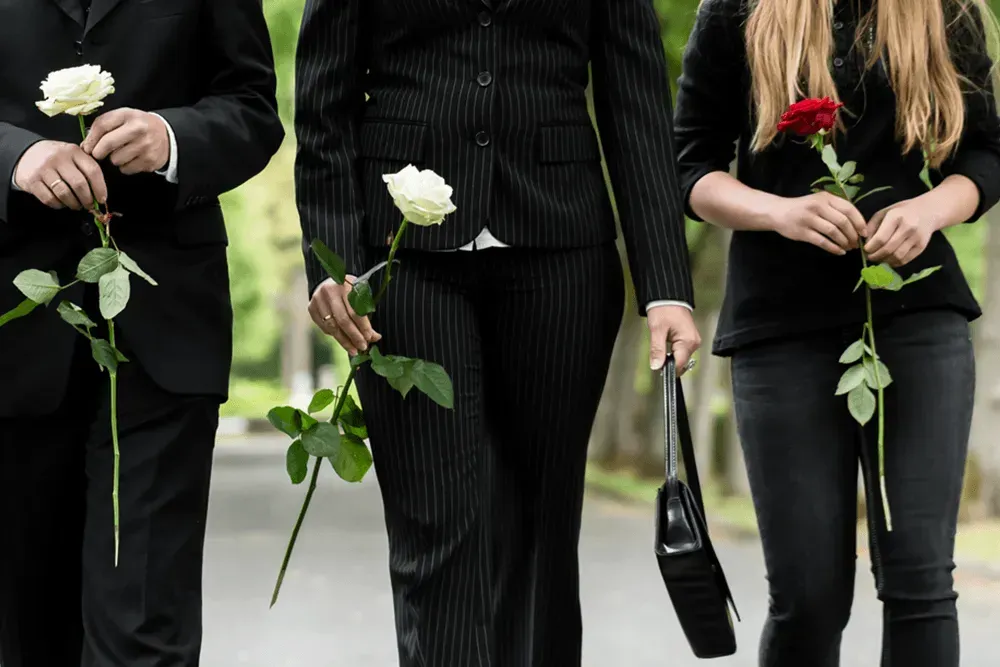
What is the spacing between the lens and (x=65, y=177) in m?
4.13

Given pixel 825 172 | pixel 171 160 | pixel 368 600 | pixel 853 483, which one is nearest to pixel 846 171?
pixel 825 172

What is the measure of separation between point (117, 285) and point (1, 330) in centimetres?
44

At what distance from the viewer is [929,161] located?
4.96 meters

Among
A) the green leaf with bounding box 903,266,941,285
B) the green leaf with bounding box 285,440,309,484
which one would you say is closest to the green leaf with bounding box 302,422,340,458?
the green leaf with bounding box 285,440,309,484

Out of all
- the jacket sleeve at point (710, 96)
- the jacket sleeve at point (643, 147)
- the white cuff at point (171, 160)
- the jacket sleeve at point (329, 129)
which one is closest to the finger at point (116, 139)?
the white cuff at point (171, 160)

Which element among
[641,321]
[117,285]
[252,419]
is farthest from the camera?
[252,419]

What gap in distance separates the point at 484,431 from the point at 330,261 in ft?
2.14

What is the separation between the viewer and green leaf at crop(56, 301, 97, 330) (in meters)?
4.26

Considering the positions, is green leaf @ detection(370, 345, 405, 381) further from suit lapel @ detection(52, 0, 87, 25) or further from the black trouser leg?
suit lapel @ detection(52, 0, 87, 25)

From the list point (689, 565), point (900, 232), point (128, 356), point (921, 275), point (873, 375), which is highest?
point (900, 232)

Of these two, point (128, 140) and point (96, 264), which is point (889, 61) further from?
point (96, 264)

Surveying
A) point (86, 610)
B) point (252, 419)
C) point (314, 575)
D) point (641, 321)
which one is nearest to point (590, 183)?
point (86, 610)

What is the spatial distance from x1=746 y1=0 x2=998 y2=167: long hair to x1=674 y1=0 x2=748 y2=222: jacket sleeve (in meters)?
0.11

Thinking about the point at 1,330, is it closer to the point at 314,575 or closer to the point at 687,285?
the point at 687,285
